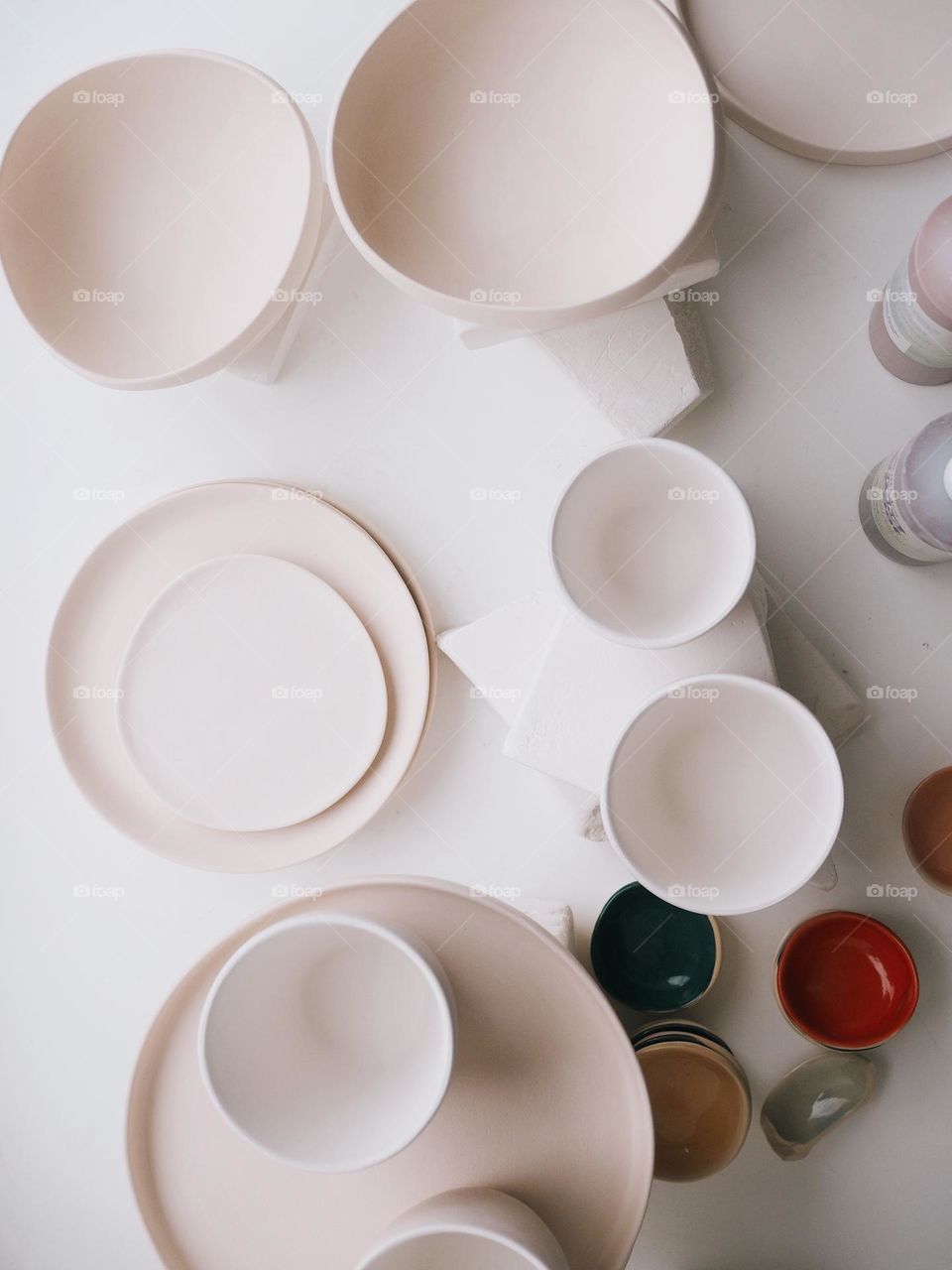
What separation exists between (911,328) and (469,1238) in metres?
0.78

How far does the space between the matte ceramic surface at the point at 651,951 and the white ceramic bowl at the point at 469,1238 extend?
236 millimetres

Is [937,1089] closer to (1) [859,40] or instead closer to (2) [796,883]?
(2) [796,883]

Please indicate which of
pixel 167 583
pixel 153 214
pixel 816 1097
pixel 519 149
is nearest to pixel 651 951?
pixel 816 1097

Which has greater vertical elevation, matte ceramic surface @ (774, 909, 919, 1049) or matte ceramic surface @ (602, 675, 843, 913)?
matte ceramic surface @ (602, 675, 843, 913)

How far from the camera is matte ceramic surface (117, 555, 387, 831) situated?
861mm

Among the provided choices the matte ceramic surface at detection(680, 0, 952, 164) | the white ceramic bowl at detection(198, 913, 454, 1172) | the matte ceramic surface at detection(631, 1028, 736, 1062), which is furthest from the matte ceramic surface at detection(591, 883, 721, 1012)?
the matte ceramic surface at detection(680, 0, 952, 164)

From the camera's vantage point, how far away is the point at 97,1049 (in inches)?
38.7

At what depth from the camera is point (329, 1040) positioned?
2.27 feet

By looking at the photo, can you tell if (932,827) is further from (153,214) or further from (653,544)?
(153,214)

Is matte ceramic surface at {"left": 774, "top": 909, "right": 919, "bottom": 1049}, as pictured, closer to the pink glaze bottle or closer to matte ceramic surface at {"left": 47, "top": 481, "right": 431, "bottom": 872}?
matte ceramic surface at {"left": 47, "top": 481, "right": 431, "bottom": 872}

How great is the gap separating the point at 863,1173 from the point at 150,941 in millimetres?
739

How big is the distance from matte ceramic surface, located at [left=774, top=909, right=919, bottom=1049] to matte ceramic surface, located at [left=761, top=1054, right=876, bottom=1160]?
0.04m

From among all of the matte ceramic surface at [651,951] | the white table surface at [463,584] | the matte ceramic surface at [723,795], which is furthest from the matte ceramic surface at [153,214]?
the matte ceramic surface at [651,951]

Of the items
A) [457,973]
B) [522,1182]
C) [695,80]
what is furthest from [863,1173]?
[695,80]
